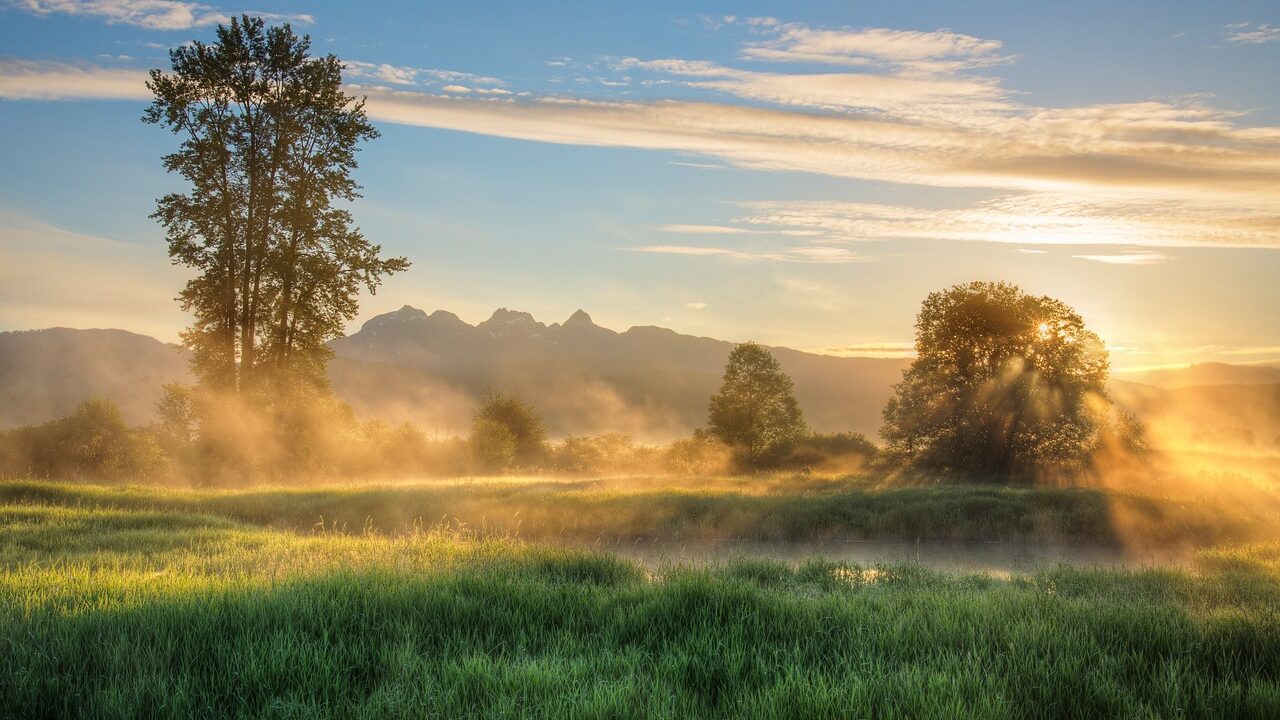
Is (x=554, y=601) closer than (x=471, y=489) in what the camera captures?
Yes

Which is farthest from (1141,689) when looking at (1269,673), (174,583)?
(174,583)

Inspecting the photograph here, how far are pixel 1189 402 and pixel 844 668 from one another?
399 feet

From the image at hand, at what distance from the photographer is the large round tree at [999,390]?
28.6 metres

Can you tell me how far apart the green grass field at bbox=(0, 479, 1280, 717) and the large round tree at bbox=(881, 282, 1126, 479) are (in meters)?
21.9

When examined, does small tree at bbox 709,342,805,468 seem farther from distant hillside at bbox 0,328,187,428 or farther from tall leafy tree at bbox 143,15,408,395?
distant hillside at bbox 0,328,187,428

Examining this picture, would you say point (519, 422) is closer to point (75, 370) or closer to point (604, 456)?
point (604, 456)

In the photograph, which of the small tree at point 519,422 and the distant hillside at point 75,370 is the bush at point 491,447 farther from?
the distant hillside at point 75,370

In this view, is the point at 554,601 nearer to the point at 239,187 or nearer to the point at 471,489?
the point at 471,489

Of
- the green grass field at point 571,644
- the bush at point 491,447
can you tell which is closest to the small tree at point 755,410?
the bush at point 491,447

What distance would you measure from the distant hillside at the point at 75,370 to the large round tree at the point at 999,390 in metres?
131

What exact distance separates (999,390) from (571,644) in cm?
2954

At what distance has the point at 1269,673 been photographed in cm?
454

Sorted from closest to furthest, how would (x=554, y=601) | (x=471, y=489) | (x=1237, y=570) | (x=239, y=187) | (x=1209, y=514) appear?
(x=554, y=601), (x=1237, y=570), (x=1209, y=514), (x=471, y=489), (x=239, y=187)

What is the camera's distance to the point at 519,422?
53625 mm
